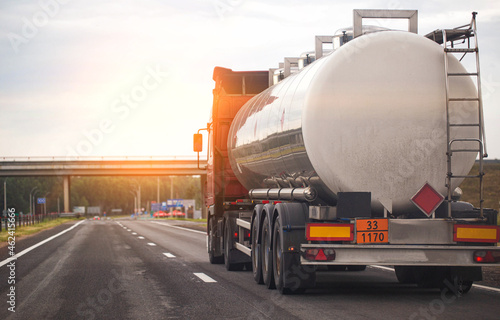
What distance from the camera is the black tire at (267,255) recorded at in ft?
35.3

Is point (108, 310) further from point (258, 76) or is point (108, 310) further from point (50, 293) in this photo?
point (258, 76)

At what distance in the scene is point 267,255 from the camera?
10.9 meters

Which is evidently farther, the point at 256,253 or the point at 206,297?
the point at 256,253

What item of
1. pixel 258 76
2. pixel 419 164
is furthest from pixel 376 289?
pixel 258 76

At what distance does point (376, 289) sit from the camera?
430 inches

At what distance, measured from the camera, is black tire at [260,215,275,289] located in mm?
10750

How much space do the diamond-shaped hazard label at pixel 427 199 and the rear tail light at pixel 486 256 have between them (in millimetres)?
780

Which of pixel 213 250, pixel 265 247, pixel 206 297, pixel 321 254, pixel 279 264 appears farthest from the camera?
pixel 213 250

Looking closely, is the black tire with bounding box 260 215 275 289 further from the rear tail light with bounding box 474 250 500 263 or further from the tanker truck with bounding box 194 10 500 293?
the rear tail light with bounding box 474 250 500 263

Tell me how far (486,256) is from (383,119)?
2.18m

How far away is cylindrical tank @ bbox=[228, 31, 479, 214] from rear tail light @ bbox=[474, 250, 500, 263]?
2.95ft

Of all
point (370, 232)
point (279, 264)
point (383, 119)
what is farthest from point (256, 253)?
point (383, 119)

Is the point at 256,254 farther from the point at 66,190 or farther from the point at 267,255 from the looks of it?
the point at 66,190

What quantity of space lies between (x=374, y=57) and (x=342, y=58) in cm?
42
